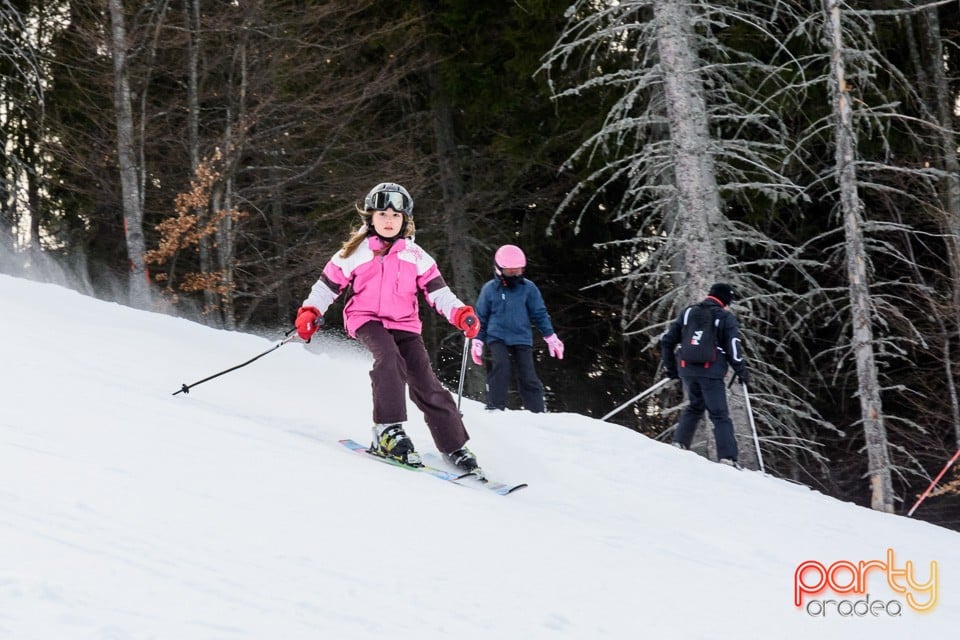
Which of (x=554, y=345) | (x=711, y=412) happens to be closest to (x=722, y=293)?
(x=711, y=412)

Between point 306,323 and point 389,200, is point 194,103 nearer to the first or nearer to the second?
point 389,200

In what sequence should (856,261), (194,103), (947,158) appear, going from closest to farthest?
(856,261), (947,158), (194,103)

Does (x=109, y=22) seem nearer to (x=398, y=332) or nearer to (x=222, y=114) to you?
(x=222, y=114)

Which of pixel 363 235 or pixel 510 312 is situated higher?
pixel 363 235

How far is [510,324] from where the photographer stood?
33.1ft

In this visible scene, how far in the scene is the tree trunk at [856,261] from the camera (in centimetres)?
1106

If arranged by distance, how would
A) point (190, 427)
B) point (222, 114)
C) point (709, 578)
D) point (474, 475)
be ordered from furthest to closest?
point (222, 114) < point (474, 475) < point (190, 427) < point (709, 578)

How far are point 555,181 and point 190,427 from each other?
13.7 meters


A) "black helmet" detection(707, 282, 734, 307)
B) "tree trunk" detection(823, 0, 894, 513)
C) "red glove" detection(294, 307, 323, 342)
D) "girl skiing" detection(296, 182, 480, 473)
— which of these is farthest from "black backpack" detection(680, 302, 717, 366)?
"red glove" detection(294, 307, 323, 342)

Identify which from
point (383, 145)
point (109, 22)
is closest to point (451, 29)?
point (383, 145)

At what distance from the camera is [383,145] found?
57.1 ft

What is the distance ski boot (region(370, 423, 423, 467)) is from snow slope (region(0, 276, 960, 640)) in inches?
12.5

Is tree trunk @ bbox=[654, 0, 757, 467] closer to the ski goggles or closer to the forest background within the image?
the forest background

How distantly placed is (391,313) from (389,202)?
28.2 inches
